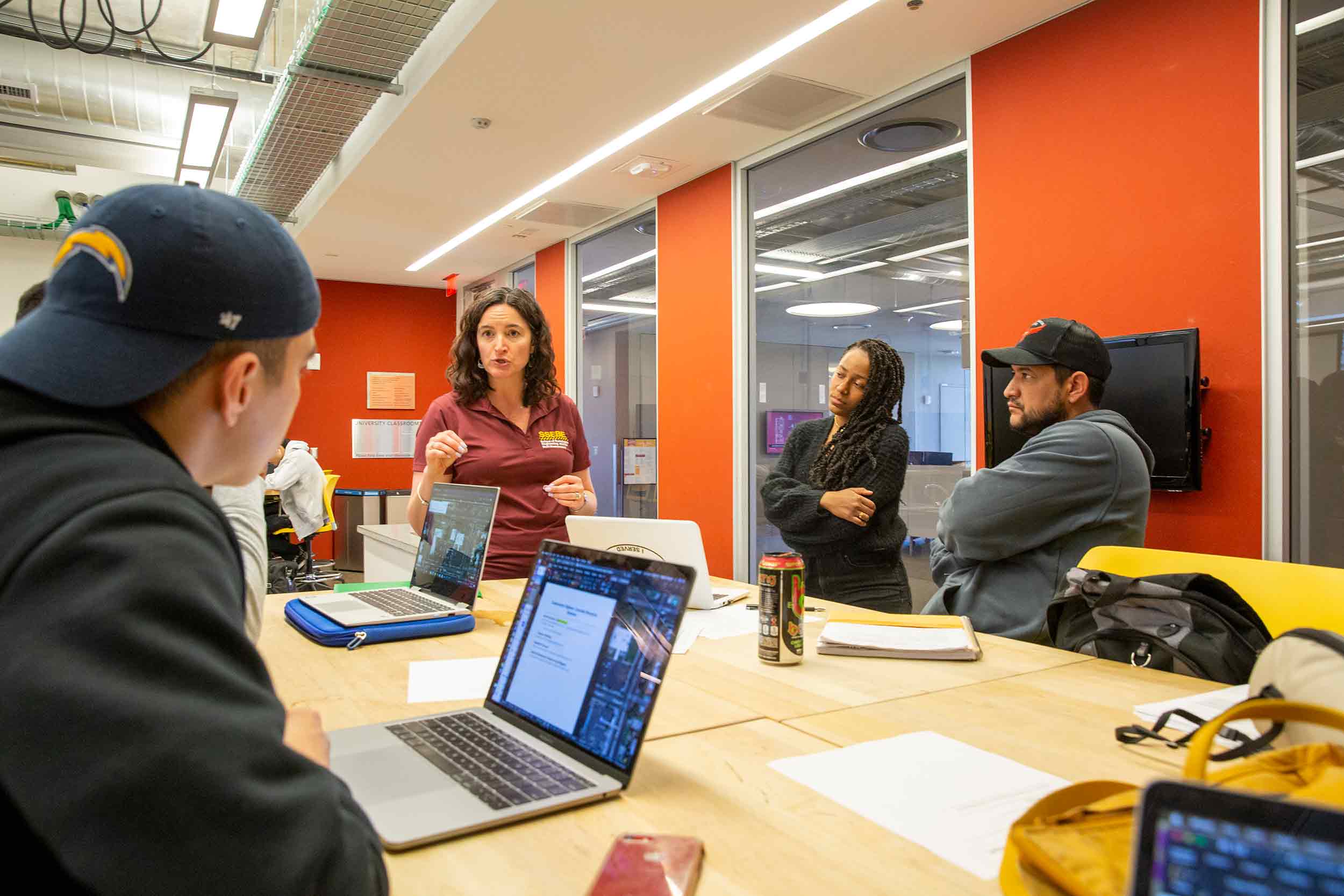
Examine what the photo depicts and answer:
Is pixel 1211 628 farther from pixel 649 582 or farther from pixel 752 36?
pixel 752 36

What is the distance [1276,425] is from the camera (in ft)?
9.00

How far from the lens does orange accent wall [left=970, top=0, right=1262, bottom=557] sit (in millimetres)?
2797

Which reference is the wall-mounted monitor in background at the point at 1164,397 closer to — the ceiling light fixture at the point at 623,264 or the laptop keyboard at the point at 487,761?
the laptop keyboard at the point at 487,761

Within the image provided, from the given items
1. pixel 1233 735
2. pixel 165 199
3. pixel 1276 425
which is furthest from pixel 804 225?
pixel 165 199

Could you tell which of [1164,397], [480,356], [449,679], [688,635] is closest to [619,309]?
[480,356]

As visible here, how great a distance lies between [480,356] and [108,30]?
3976 millimetres

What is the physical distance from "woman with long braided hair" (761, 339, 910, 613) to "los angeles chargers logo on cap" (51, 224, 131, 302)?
2.52 metres

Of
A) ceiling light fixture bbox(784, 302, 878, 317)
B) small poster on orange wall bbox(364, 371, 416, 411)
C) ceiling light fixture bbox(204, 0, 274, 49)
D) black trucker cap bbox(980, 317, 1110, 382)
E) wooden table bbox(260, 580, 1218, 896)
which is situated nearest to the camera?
wooden table bbox(260, 580, 1218, 896)

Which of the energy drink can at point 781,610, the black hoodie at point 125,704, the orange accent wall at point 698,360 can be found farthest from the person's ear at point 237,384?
the orange accent wall at point 698,360

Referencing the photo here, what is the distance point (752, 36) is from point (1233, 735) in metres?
3.19

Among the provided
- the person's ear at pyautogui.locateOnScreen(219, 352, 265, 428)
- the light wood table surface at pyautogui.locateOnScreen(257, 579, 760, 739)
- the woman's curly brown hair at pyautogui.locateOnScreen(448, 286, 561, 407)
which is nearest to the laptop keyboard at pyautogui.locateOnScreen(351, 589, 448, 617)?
the light wood table surface at pyautogui.locateOnScreen(257, 579, 760, 739)

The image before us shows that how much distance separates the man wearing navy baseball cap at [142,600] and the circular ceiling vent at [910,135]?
13.1ft

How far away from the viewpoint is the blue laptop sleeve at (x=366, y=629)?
6.03ft

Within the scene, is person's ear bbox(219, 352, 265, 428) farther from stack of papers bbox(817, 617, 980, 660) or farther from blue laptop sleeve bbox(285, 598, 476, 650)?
stack of papers bbox(817, 617, 980, 660)
